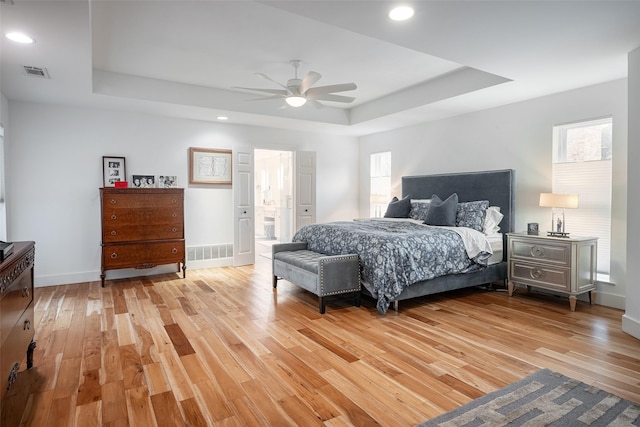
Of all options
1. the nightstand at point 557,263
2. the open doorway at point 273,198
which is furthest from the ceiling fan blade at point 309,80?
the open doorway at point 273,198

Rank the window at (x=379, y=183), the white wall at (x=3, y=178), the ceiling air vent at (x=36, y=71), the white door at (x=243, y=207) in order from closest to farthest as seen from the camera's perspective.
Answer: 1. the ceiling air vent at (x=36, y=71)
2. the white wall at (x=3, y=178)
3. the white door at (x=243, y=207)
4. the window at (x=379, y=183)

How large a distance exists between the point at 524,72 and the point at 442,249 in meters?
1.98

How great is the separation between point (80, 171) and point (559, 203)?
20.0 ft

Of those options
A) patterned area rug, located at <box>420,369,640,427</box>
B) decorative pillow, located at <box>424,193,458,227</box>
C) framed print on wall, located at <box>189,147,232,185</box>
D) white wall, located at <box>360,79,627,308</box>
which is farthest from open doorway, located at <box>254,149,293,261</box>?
patterned area rug, located at <box>420,369,640,427</box>

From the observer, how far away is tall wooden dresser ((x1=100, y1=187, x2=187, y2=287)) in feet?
16.2

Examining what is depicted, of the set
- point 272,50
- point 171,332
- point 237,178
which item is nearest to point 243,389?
point 171,332

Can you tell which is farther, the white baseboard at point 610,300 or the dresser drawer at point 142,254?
the dresser drawer at point 142,254

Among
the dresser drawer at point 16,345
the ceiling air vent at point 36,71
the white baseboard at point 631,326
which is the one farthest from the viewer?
the ceiling air vent at point 36,71

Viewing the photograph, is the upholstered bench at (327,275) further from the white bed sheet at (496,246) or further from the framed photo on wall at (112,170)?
the framed photo on wall at (112,170)

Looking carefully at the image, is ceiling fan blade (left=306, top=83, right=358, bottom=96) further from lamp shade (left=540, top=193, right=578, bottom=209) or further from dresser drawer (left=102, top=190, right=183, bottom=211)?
dresser drawer (left=102, top=190, right=183, bottom=211)

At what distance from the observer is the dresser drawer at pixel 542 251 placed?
390 centimetres

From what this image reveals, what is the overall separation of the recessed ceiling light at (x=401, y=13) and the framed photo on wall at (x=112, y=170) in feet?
14.7

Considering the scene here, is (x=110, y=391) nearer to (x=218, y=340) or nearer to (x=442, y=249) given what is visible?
(x=218, y=340)

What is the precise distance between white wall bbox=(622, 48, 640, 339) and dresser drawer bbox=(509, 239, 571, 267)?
66 cm
